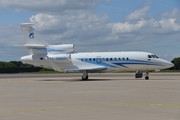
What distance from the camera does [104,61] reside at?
4350 cm

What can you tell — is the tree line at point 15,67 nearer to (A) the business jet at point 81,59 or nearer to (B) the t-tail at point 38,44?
Answer: (B) the t-tail at point 38,44

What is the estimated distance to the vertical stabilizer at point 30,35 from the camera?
44281 millimetres

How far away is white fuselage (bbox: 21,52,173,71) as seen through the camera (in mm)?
42938

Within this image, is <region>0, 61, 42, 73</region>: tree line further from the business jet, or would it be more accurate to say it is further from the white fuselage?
the white fuselage

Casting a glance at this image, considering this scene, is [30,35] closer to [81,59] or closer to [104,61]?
[81,59]

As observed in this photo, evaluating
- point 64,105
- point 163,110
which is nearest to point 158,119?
point 163,110

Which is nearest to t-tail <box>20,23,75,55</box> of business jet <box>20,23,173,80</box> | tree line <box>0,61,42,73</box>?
business jet <box>20,23,173,80</box>

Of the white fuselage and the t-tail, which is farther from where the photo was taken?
the t-tail

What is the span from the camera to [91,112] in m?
14.0

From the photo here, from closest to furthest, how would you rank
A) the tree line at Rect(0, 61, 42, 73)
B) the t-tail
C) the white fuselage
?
the white fuselage → the t-tail → the tree line at Rect(0, 61, 42, 73)

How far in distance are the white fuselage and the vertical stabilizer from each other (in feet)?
5.66

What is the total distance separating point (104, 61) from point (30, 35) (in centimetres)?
950

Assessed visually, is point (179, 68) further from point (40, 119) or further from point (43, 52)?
point (40, 119)

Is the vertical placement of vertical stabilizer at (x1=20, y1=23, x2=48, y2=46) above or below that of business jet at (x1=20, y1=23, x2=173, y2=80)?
above
